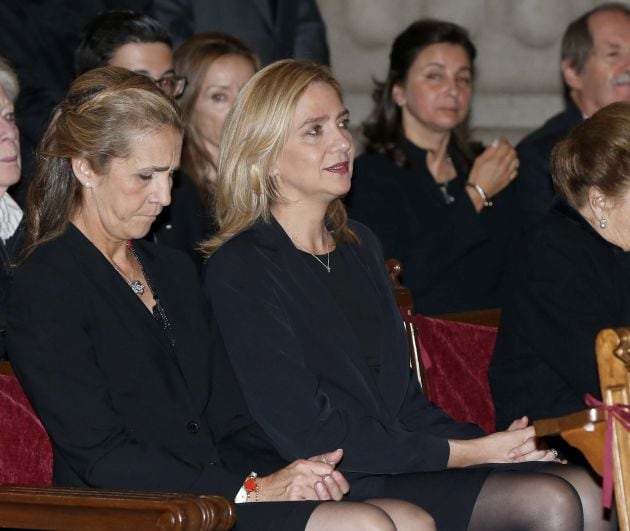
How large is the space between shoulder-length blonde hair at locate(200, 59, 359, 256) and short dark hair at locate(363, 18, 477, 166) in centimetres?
111

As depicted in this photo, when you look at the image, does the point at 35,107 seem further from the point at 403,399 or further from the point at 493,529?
the point at 493,529

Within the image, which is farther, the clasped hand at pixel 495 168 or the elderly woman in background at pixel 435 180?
the clasped hand at pixel 495 168

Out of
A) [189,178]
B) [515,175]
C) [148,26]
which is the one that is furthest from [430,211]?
[148,26]

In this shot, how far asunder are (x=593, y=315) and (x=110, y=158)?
1.10m

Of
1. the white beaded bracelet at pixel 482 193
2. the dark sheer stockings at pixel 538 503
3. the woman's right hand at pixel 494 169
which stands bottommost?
the dark sheer stockings at pixel 538 503

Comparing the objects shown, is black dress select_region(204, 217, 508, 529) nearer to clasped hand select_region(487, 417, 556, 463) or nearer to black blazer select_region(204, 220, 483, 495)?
black blazer select_region(204, 220, 483, 495)

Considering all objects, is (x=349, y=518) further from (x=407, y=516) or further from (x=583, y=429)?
(x=583, y=429)

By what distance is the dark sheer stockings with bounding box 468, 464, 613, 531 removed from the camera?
253 cm

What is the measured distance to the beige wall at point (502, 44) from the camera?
4.84m

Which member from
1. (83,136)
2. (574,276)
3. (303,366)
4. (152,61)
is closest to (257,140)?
(83,136)

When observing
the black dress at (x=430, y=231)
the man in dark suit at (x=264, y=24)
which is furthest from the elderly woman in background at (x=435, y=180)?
the man in dark suit at (x=264, y=24)

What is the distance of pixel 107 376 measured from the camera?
2.49 m

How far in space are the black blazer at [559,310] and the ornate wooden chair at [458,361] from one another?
0.79 feet

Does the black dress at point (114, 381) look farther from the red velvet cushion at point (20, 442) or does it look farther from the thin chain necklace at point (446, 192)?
the thin chain necklace at point (446, 192)
